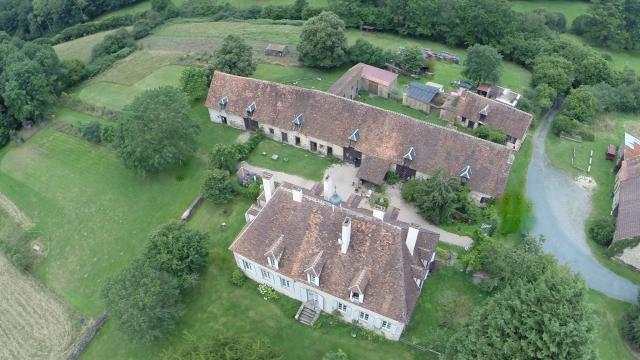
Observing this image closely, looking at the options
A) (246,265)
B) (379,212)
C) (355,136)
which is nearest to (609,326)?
(379,212)

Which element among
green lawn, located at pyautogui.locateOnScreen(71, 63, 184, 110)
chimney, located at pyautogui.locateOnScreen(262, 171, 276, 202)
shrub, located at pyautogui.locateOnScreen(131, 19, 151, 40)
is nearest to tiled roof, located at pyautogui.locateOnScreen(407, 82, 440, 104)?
chimney, located at pyautogui.locateOnScreen(262, 171, 276, 202)

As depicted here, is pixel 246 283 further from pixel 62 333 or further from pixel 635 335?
pixel 635 335

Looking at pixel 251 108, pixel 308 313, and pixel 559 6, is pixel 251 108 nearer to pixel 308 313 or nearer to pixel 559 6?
pixel 308 313

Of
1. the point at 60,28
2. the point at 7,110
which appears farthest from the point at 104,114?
the point at 60,28

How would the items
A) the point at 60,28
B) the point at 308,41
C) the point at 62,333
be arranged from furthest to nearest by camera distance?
the point at 60,28 < the point at 308,41 < the point at 62,333

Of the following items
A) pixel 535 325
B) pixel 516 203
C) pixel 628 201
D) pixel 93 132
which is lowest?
pixel 93 132
